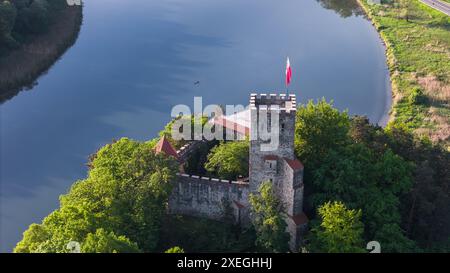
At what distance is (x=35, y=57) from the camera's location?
6262 cm

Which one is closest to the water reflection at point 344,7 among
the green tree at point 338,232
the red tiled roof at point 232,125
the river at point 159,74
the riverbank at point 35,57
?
the river at point 159,74

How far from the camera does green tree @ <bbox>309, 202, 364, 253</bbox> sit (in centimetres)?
3152

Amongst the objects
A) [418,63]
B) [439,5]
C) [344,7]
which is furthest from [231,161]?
[439,5]

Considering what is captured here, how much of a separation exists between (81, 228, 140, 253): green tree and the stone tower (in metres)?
7.79

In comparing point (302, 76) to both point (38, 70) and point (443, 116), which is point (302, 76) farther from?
point (38, 70)

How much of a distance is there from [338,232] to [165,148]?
11372mm

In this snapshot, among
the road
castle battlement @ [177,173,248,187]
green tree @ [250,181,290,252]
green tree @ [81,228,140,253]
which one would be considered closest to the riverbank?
castle battlement @ [177,173,248,187]

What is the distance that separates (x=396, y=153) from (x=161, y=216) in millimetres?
14710

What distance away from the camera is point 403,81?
61594 mm

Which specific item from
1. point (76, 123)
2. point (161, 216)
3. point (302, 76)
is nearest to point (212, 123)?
point (161, 216)

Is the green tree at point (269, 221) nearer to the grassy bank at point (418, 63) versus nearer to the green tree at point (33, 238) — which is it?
the green tree at point (33, 238)

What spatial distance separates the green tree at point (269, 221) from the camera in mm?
32438

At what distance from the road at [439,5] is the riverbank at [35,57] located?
4541 centimetres

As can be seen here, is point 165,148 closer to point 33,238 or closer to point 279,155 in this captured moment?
point 279,155
